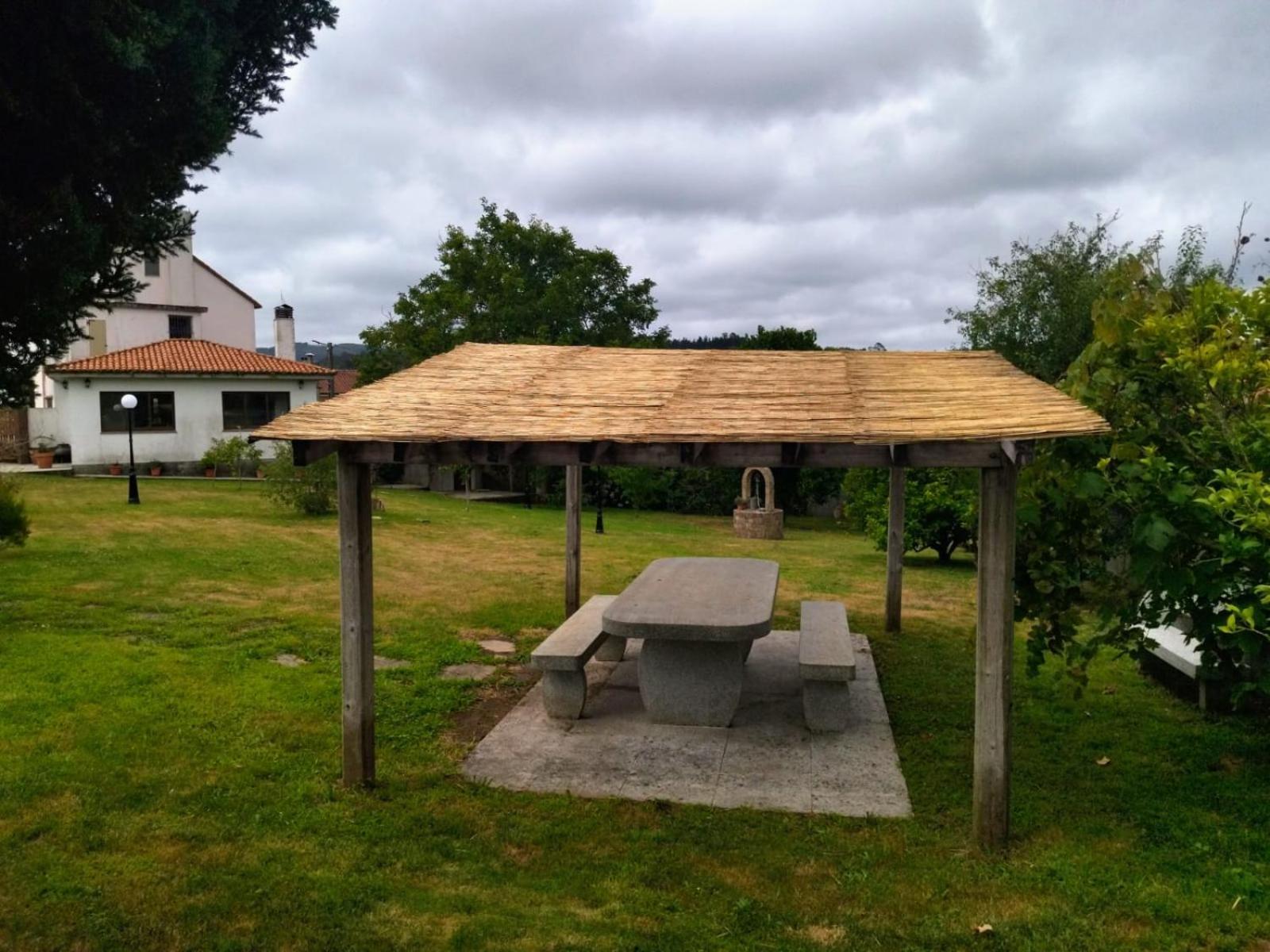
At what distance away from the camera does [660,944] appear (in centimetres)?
412

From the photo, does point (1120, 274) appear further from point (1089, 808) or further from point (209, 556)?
point (209, 556)

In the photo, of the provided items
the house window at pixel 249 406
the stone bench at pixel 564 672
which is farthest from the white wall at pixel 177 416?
the stone bench at pixel 564 672

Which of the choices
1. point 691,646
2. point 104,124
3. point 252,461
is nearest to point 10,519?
point 691,646

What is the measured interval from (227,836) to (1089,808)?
Answer: 15.9 feet

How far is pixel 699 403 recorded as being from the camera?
18.6ft

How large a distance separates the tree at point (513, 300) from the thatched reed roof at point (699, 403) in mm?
21819

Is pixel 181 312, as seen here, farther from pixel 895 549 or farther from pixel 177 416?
pixel 895 549

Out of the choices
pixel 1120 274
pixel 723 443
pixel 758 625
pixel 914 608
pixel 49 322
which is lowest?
pixel 914 608

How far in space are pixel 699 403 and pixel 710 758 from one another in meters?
2.46

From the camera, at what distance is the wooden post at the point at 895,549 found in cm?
1011

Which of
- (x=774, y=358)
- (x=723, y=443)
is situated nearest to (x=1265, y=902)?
(x=723, y=443)

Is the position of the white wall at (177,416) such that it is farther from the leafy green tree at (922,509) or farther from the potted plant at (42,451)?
the leafy green tree at (922,509)

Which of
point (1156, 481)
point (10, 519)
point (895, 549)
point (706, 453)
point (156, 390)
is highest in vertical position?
point (156, 390)

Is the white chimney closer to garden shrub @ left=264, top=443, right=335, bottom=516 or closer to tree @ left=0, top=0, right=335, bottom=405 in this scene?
garden shrub @ left=264, top=443, right=335, bottom=516
